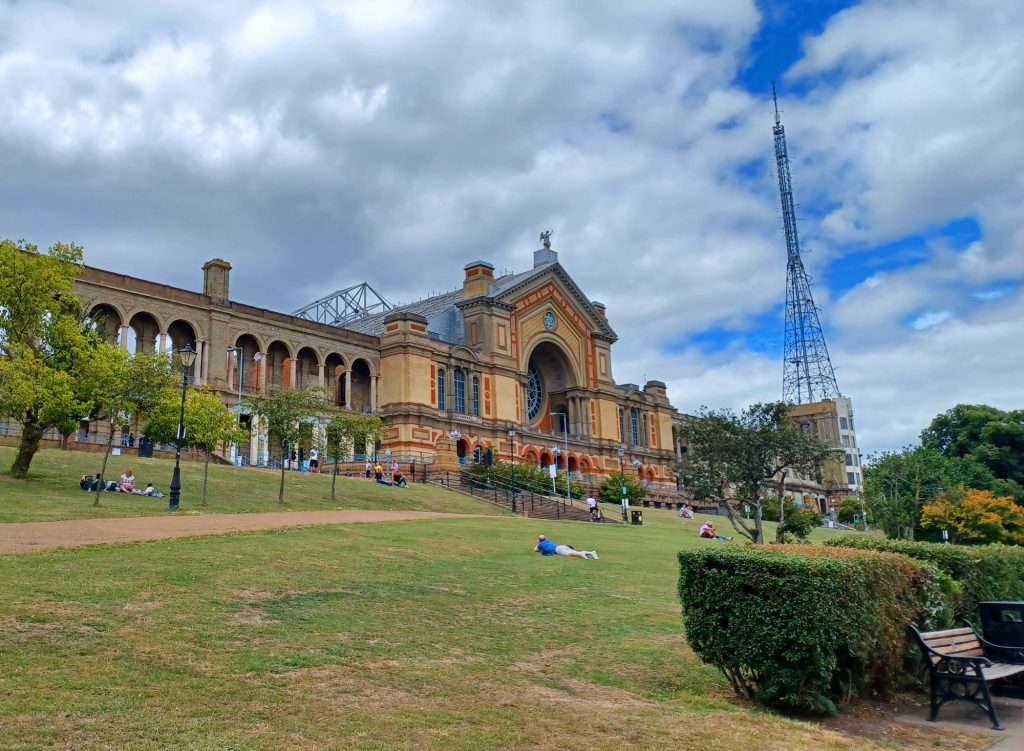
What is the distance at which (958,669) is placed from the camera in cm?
877

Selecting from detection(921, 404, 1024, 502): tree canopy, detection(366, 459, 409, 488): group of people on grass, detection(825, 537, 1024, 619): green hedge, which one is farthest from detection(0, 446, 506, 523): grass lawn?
detection(921, 404, 1024, 502): tree canopy

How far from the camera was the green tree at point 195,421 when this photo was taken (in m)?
28.5

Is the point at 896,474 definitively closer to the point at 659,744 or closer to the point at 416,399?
the point at 416,399

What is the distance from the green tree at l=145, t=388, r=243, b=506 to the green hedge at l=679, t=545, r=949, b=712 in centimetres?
2258

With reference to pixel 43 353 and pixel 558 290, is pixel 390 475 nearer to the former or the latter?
pixel 43 353

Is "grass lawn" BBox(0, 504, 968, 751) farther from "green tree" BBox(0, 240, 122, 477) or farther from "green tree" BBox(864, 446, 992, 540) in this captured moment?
"green tree" BBox(864, 446, 992, 540)

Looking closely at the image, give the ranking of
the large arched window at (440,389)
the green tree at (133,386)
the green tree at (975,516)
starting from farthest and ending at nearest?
the large arched window at (440,389), the green tree at (975,516), the green tree at (133,386)

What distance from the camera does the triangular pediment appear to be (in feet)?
220

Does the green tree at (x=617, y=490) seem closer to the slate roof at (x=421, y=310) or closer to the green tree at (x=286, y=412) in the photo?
the slate roof at (x=421, y=310)

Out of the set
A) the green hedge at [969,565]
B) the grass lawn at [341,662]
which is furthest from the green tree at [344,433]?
the green hedge at [969,565]

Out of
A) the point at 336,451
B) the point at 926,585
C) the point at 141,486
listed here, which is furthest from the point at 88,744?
the point at 336,451

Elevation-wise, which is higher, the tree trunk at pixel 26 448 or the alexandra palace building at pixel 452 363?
the alexandra palace building at pixel 452 363

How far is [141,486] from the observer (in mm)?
29875

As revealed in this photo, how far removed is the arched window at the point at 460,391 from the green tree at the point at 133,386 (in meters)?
33.9
